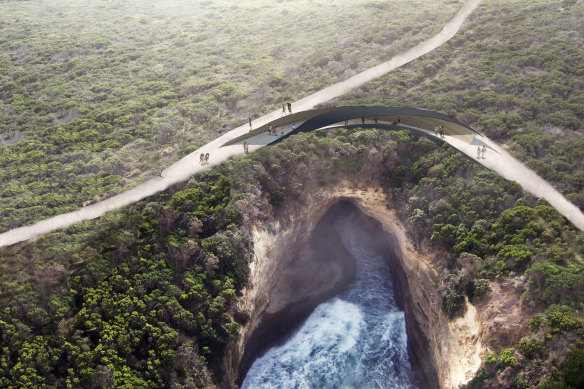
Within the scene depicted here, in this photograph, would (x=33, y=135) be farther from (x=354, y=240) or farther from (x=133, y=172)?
(x=354, y=240)

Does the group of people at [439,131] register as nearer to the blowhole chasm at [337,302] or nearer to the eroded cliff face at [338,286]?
the eroded cliff face at [338,286]

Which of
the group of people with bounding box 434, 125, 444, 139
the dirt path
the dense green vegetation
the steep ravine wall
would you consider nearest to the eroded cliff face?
the steep ravine wall

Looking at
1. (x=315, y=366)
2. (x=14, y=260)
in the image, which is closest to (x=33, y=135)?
(x=14, y=260)

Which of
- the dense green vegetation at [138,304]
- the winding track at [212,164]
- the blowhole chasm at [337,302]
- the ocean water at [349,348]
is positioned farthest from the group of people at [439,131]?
the dense green vegetation at [138,304]

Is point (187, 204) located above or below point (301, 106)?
below

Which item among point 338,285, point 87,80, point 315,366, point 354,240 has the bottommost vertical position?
point 315,366

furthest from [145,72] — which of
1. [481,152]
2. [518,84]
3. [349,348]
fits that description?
[518,84]

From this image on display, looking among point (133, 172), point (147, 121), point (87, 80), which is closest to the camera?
point (133, 172)
